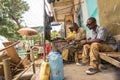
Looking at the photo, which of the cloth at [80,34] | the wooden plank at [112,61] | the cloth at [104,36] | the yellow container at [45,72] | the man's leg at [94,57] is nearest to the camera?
the wooden plank at [112,61]

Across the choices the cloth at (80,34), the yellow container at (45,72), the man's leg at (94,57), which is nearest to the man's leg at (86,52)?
the man's leg at (94,57)

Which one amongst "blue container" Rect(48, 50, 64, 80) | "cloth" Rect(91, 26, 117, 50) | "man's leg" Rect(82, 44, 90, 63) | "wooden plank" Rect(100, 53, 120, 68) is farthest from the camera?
"man's leg" Rect(82, 44, 90, 63)

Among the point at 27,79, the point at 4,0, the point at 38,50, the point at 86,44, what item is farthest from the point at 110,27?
the point at 4,0

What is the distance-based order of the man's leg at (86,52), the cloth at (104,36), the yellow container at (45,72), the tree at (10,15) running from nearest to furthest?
1. the yellow container at (45,72)
2. the cloth at (104,36)
3. the man's leg at (86,52)
4. the tree at (10,15)

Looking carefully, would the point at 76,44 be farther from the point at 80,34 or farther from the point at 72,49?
the point at 80,34

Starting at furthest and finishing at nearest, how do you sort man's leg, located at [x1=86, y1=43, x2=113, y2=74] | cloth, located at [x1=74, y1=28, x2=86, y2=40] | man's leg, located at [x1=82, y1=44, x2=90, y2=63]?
cloth, located at [x1=74, y1=28, x2=86, y2=40] < man's leg, located at [x1=82, y1=44, x2=90, y2=63] < man's leg, located at [x1=86, y1=43, x2=113, y2=74]

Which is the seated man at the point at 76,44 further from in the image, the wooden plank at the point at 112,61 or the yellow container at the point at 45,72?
the wooden plank at the point at 112,61

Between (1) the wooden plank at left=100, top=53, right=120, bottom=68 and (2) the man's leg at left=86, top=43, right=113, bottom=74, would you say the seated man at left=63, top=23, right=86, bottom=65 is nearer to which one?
(2) the man's leg at left=86, top=43, right=113, bottom=74

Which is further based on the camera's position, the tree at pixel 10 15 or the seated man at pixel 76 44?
the tree at pixel 10 15

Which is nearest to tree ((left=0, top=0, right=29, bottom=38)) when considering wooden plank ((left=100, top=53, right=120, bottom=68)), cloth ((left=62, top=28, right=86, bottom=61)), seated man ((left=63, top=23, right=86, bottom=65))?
seated man ((left=63, top=23, right=86, bottom=65))

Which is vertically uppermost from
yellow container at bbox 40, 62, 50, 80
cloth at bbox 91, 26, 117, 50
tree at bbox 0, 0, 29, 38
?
tree at bbox 0, 0, 29, 38

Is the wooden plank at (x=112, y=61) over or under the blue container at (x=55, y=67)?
over

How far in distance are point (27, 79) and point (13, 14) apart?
15981 millimetres

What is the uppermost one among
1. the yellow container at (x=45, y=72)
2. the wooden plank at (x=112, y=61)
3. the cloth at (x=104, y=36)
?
the cloth at (x=104, y=36)
